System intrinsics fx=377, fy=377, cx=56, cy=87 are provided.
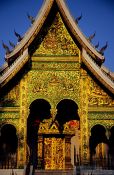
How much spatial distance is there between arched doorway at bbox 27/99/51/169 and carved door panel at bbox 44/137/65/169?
0.52m

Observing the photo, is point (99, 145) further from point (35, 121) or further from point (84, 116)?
point (35, 121)

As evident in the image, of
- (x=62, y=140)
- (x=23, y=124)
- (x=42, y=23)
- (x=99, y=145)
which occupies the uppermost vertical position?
(x=42, y=23)

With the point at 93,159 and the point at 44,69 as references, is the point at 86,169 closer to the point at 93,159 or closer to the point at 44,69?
the point at 93,159

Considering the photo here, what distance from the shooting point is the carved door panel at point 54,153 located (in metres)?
17.2

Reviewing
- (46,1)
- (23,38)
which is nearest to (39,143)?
(23,38)

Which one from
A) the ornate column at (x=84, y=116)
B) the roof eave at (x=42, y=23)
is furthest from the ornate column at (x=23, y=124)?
the ornate column at (x=84, y=116)

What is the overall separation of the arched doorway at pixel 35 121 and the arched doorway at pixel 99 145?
2.28 metres

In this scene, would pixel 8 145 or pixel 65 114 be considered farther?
pixel 65 114

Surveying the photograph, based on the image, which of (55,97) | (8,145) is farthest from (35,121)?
(55,97)

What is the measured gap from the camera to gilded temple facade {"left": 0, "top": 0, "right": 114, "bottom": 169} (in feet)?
53.0

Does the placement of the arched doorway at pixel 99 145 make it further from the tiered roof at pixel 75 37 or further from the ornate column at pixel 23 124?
the ornate column at pixel 23 124

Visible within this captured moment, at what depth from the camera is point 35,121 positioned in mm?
17547

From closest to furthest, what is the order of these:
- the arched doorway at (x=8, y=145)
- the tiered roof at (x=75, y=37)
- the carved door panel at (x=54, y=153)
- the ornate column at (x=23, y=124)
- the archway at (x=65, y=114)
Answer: the ornate column at (x=23, y=124) < the tiered roof at (x=75, y=37) < the arched doorway at (x=8, y=145) < the carved door panel at (x=54, y=153) < the archway at (x=65, y=114)

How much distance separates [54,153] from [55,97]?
A: 2.79 m
